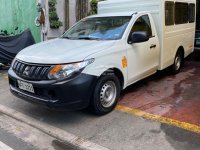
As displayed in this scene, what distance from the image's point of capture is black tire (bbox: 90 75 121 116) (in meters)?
4.92

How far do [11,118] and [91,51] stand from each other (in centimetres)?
186

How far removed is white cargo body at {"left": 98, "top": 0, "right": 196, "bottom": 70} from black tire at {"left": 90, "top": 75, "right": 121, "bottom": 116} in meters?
1.97

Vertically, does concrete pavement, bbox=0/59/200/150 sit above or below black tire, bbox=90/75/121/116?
below

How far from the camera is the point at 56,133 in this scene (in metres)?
4.61

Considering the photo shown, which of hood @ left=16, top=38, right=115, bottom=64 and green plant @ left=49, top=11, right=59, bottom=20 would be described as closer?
hood @ left=16, top=38, right=115, bottom=64

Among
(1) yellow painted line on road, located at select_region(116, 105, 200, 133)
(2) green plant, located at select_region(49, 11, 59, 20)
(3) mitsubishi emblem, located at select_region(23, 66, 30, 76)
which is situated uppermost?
(2) green plant, located at select_region(49, 11, 59, 20)

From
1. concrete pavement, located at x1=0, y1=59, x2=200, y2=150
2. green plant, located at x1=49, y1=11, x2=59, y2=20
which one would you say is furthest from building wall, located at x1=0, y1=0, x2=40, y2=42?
concrete pavement, located at x1=0, y1=59, x2=200, y2=150

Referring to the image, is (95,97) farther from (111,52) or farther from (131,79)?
(131,79)

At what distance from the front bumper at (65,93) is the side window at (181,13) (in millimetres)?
3897

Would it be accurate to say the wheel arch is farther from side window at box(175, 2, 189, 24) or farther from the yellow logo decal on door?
side window at box(175, 2, 189, 24)

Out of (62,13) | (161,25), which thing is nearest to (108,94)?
(161,25)

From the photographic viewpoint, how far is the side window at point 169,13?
6977 mm

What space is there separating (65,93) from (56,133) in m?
0.63

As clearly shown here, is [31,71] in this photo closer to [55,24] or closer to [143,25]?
[143,25]
